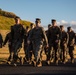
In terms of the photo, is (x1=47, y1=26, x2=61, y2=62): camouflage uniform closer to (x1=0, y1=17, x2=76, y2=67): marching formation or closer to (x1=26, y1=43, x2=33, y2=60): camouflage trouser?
(x1=0, y1=17, x2=76, y2=67): marching formation

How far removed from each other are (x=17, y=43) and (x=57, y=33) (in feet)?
7.62

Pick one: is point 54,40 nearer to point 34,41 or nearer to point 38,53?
point 34,41

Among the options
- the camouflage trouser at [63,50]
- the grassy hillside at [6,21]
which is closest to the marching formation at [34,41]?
the camouflage trouser at [63,50]

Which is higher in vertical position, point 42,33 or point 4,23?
point 4,23

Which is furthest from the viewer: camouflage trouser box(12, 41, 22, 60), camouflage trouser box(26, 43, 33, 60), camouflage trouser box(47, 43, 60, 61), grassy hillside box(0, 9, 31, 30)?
grassy hillside box(0, 9, 31, 30)

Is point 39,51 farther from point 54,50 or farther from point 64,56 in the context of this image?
point 64,56

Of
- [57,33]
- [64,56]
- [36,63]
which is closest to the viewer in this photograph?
[36,63]

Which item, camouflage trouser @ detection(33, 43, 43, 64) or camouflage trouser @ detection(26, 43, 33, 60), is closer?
camouflage trouser @ detection(33, 43, 43, 64)

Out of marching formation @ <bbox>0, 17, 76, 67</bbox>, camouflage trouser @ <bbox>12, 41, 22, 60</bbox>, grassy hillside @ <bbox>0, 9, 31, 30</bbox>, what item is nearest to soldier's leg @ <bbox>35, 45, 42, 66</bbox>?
marching formation @ <bbox>0, 17, 76, 67</bbox>

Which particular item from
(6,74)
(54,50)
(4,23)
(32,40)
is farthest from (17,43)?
(4,23)

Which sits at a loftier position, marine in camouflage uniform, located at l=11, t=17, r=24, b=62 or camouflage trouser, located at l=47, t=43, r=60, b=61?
marine in camouflage uniform, located at l=11, t=17, r=24, b=62

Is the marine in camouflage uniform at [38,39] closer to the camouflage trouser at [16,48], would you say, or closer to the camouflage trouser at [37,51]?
the camouflage trouser at [37,51]

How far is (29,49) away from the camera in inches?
699

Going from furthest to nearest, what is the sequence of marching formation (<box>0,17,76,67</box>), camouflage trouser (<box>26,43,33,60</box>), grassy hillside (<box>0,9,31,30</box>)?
grassy hillside (<box>0,9,31,30</box>) → camouflage trouser (<box>26,43,33,60</box>) → marching formation (<box>0,17,76,67</box>)
